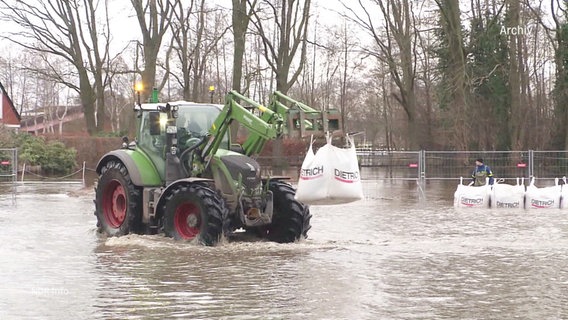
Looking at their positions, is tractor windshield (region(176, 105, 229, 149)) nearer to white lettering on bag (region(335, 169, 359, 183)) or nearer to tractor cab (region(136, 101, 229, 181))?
tractor cab (region(136, 101, 229, 181))

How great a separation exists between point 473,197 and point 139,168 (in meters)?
10.3

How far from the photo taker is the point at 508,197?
66.6ft

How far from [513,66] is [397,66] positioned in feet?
25.1

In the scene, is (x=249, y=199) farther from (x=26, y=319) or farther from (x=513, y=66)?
(x=513, y=66)

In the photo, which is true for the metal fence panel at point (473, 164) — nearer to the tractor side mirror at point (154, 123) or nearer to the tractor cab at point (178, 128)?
the tractor cab at point (178, 128)

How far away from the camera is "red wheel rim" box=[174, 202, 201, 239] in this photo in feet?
41.5

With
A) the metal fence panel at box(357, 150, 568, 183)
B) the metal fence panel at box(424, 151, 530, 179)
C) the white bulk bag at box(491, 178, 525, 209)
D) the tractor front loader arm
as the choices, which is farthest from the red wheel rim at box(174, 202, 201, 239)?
the metal fence panel at box(424, 151, 530, 179)

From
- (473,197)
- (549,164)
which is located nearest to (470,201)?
(473,197)

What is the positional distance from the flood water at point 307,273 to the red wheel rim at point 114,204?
0.68 metres

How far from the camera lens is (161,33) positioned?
42.9 metres

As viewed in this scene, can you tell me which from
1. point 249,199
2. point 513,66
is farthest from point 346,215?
point 513,66

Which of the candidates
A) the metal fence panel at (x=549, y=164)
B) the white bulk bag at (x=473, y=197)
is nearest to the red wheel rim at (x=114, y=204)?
the white bulk bag at (x=473, y=197)

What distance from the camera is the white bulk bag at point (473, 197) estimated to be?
2058 cm

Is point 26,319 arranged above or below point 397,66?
below
